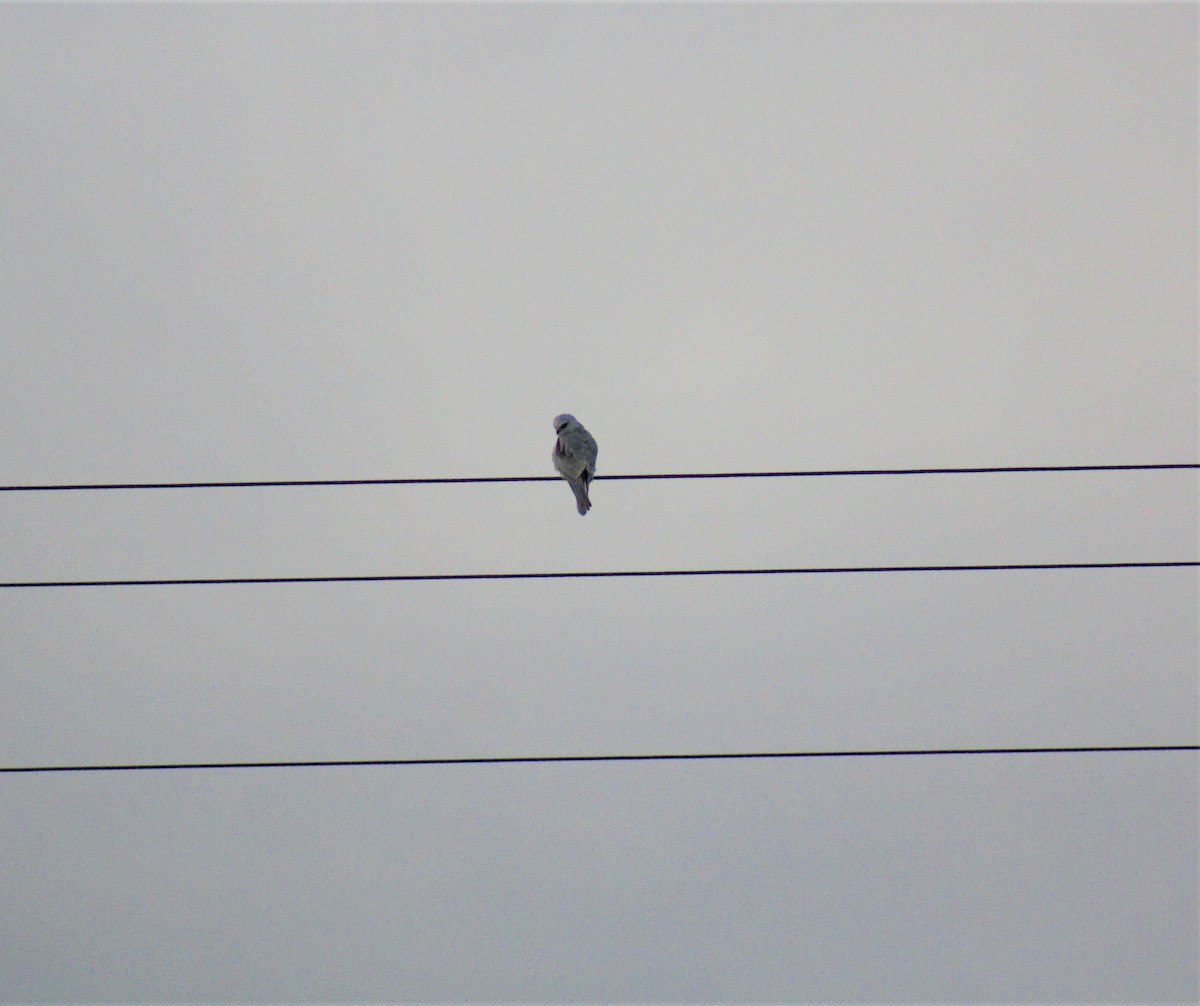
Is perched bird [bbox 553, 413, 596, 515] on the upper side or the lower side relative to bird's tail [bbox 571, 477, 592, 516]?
upper

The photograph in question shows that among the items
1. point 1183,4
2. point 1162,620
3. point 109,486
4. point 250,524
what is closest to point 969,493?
point 1162,620

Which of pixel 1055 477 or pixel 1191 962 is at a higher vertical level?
pixel 1055 477

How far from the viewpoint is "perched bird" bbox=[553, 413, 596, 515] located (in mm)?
4094

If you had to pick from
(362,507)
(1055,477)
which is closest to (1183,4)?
(1055,477)

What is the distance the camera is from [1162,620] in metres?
4.30

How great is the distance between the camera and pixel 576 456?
4094mm

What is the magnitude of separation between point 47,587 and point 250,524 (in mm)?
595

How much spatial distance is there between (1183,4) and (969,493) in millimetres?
1496

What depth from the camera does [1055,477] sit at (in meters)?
4.28

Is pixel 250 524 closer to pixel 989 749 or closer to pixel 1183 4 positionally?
pixel 989 749

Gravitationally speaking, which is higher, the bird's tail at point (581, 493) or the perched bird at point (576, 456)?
the perched bird at point (576, 456)

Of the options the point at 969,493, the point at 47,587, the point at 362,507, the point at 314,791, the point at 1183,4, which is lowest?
the point at 314,791

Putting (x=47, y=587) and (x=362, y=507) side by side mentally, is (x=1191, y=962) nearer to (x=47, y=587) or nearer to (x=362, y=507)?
(x=362, y=507)

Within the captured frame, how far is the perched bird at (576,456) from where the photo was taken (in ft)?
13.4
